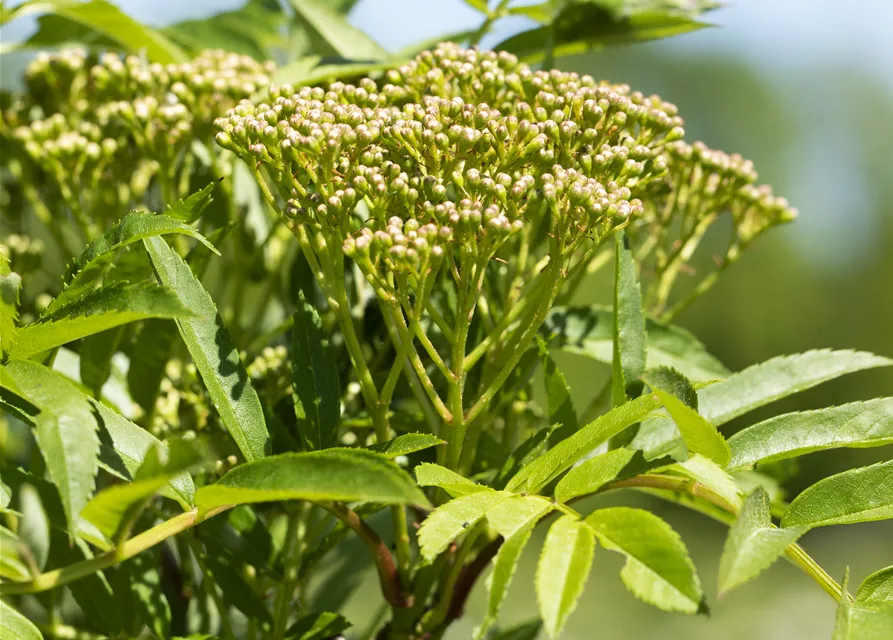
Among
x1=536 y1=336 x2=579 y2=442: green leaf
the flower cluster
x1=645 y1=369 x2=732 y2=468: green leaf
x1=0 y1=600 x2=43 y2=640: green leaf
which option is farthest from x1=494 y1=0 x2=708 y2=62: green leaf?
x1=0 y1=600 x2=43 y2=640: green leaf

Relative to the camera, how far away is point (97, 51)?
1094 millimetres

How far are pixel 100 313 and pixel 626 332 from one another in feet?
1.19

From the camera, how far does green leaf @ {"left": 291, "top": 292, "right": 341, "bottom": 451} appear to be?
24.0 inches

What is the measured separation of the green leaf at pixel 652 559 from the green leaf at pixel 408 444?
115mm

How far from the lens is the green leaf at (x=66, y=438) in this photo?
1.41ft

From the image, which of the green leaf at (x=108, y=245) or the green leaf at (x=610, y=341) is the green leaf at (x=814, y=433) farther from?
the green leaf at (x=108, y=245)

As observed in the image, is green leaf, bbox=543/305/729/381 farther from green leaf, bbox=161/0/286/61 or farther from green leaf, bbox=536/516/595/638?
green leaf, bbox=161/0/286/61

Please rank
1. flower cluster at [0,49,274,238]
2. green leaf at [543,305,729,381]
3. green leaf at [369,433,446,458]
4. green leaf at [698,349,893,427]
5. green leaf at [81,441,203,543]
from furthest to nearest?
flower cluster at [0,49,274,238]
green leaf at [543,305,729,381]
green leaf at [698,349,893,427]
green leaf at [369,433,446,458]
green leaf at [81,441,203,543]

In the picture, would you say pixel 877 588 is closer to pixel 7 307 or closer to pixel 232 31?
pixel 7 307

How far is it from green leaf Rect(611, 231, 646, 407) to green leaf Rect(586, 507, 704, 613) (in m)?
0.15

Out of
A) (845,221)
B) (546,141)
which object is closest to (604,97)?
(546,141)

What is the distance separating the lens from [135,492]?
44 centimetres

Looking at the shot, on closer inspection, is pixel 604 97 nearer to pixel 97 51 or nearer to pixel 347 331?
pixel 347 331

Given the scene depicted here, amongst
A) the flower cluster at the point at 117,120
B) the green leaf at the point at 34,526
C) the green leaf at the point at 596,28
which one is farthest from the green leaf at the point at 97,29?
the green leaf at the point at 34,526
